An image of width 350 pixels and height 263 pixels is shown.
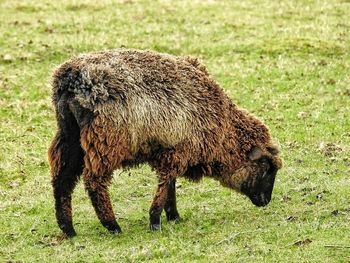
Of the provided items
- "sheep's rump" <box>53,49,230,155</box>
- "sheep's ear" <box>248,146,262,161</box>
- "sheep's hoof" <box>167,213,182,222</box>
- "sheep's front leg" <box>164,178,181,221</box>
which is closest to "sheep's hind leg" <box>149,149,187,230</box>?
"sheep's rump" <box>53,49,230,155</box>

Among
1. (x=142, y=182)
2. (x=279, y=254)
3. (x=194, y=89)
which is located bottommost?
(x=142, y=182)

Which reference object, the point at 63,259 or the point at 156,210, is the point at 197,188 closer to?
the point at 156,210

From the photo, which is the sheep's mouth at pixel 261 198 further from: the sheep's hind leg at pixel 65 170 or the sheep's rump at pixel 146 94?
the sheep's hind leg at pixel 65 170

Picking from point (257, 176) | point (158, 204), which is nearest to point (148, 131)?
point (158, 204)

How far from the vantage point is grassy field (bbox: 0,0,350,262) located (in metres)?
9.80

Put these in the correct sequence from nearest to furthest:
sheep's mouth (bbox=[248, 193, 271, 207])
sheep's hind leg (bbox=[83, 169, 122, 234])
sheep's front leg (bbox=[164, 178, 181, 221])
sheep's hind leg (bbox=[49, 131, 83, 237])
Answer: sheep's hind leg (bbox=[83, 169, 122, 234])
sheep's hind leg (bbox=[49, 131, 83, 237])
sheep's front leg (bbox=[164, 178, 181, 221])
sheep's mouth (bbox=[248, 193, 271, 207])

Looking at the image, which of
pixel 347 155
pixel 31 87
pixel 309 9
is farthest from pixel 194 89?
pixel 309 9

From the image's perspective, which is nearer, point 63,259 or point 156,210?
point 63,259

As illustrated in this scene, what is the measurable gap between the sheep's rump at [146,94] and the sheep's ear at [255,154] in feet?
2.59

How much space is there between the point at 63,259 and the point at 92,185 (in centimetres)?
132

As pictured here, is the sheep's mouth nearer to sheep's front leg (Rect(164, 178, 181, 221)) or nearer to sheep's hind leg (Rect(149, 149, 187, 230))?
sheep's front leg (Rect(164, 178, 181, 221))

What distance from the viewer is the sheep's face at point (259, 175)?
1162cm

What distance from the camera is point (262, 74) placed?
67.4ft

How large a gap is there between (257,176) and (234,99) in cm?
738
